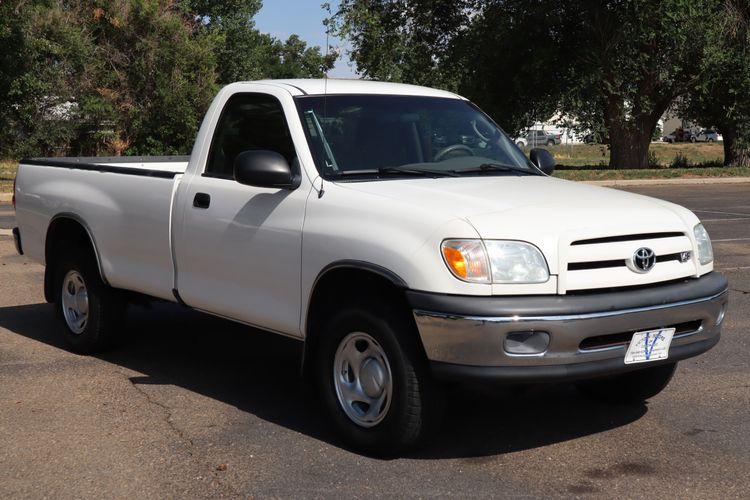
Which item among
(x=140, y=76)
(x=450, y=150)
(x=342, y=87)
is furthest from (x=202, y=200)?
(x=140, y=76)

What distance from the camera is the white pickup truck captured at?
192 inches

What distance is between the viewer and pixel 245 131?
6582 mm

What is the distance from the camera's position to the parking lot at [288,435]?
4898 millimetres

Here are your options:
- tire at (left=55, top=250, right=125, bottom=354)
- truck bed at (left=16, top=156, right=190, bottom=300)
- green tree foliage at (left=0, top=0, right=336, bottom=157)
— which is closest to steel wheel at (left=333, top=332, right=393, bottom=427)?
truck bed at (left=16, top=156, right=190, bottom=300)

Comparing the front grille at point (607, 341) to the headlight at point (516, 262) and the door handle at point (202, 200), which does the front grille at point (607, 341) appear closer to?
the headlight at point (516, 262)

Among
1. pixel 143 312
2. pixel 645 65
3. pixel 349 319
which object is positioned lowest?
pixel 143 312

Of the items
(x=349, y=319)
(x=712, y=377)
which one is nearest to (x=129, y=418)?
Result: (x=349, y=319)

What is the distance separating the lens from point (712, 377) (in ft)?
23.0

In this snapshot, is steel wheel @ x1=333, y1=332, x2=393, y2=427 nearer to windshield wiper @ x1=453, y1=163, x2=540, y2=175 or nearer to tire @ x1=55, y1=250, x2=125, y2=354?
windshield wiper @ x1=453, y1=163, x2=540, y2=175

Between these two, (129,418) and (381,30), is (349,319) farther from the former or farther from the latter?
(381,30)

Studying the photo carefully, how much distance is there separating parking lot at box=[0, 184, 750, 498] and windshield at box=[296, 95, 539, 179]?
4.66 feet

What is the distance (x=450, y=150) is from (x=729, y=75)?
2984 cm

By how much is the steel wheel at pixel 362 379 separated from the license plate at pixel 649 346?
3.84 feet

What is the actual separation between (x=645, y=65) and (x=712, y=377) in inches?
1094
